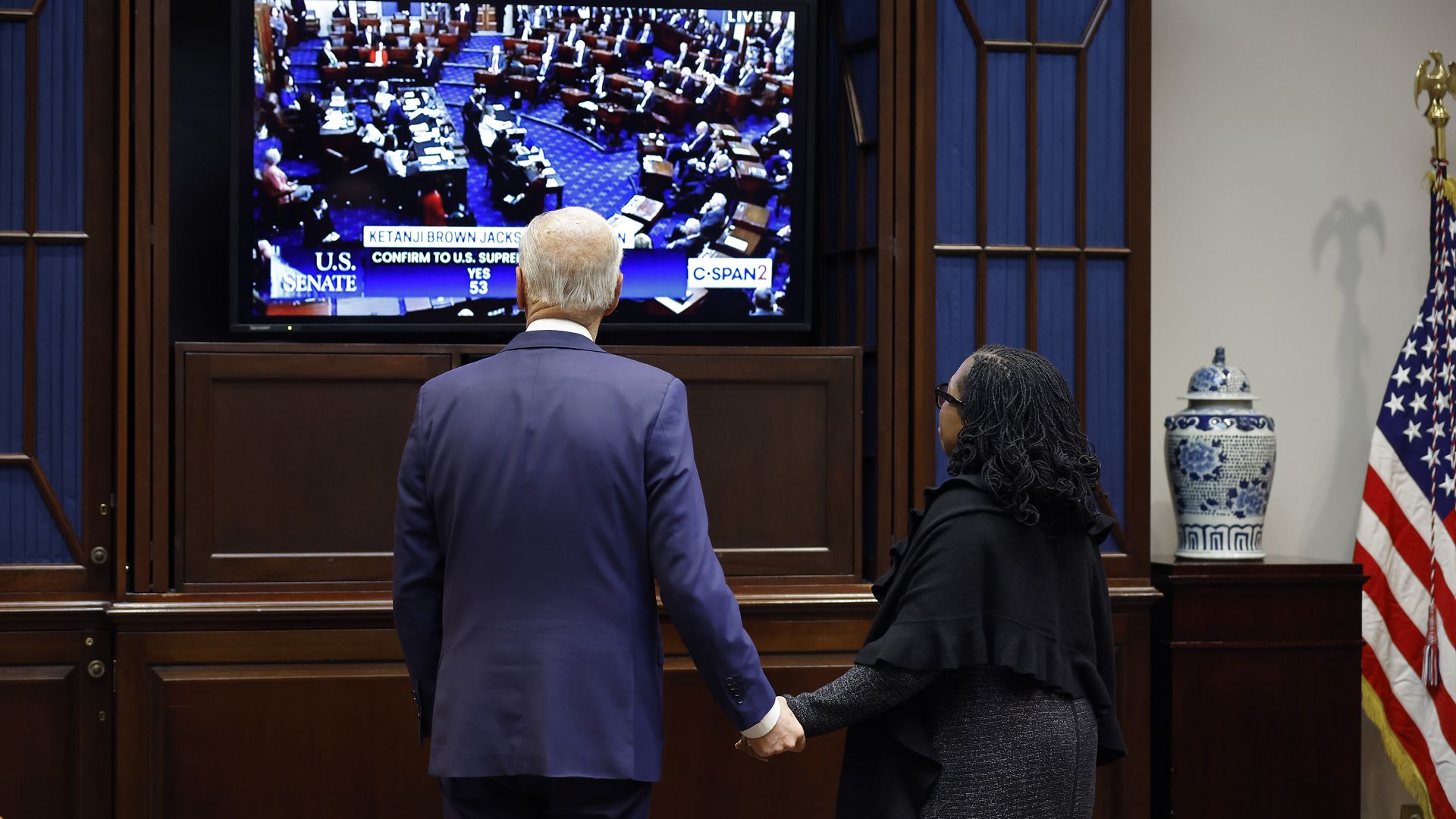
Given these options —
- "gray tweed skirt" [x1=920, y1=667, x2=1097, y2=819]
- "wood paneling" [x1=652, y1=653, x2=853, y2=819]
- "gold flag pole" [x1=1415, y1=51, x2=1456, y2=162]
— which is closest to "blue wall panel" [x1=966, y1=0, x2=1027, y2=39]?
"gold flag pole" [x1=1415, y1=51, x2=1456, y2=162]

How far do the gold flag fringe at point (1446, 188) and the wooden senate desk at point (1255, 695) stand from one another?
117cm

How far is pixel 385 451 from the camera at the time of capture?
323 centimetres

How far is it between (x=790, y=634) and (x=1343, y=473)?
202cm

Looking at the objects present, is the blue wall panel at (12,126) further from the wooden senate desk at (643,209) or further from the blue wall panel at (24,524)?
the wooden senate desk at (643,209)

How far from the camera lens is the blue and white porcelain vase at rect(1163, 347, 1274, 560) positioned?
350 centimetres

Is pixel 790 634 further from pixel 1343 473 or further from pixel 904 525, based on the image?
pixel 1343 473

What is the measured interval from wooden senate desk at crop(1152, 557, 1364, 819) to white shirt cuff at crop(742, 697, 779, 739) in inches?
64.7

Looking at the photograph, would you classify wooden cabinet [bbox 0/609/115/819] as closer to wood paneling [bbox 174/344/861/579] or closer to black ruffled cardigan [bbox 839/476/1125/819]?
wood paneling [bbox 174/344/861/579]

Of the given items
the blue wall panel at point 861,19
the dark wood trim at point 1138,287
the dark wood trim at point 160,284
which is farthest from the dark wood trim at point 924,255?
the dark wood trim at point 160,284

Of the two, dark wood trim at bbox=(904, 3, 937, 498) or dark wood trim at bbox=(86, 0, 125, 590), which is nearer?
dark wood trim at bbox=(86, 0, 125, 590)

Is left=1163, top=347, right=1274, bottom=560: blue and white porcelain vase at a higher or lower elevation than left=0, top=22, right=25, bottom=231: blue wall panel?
lower

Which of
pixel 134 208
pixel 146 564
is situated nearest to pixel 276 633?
pixel 146 564

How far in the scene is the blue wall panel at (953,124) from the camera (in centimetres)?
339

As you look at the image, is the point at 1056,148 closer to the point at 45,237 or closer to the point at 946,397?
the point at 946,397
